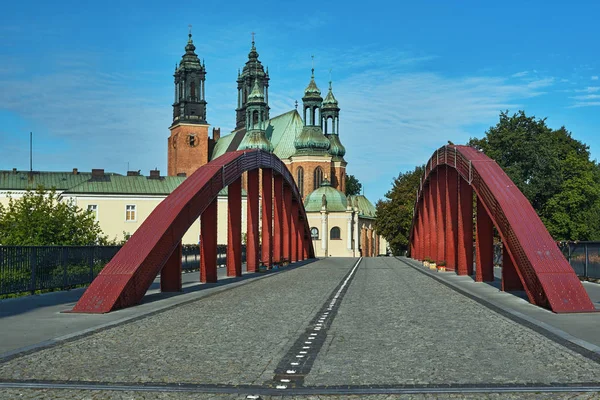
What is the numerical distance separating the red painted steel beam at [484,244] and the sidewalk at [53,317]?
25.3 ft

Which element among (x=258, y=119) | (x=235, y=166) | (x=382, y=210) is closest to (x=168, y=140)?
(x=258, y=119)

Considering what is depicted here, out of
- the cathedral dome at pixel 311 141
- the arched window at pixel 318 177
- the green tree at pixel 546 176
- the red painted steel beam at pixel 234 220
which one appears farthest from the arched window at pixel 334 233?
the red painted steel beam at pixel 234 220

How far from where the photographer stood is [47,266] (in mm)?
21453

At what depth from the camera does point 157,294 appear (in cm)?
2122

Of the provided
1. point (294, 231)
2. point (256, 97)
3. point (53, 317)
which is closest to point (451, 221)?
point (294, 231)

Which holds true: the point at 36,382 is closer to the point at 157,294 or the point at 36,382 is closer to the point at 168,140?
the point at 157,294

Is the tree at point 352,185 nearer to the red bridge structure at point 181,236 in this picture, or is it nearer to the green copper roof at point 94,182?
the green copper roof at point 94,182

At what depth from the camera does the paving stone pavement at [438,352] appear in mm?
8539

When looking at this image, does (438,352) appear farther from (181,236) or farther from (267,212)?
(267,212)

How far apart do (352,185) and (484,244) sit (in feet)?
386

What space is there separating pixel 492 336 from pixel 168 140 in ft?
389

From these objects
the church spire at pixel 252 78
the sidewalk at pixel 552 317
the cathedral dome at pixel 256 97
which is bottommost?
the sidewalk at pixel 552 317

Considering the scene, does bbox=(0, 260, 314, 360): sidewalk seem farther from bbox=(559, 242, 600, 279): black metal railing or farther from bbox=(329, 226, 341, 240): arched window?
bbox=(329, 226, 341, 240): arched window

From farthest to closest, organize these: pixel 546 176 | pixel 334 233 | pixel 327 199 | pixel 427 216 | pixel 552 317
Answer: pixel 327 199
pixel 334 233
pixel 546 176
pixel 427 216
pixel 552 317
